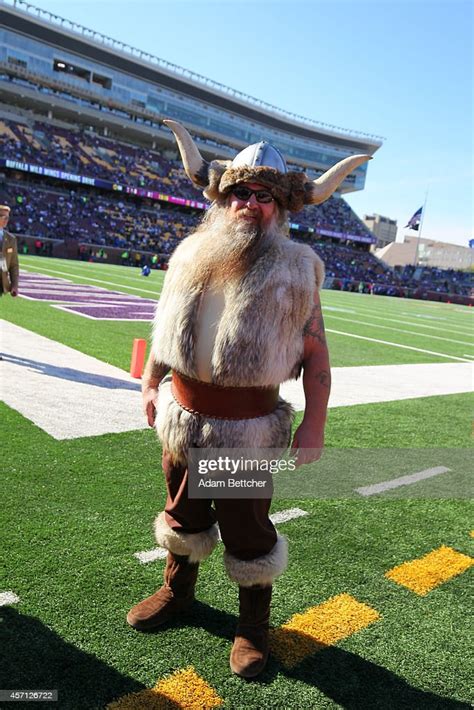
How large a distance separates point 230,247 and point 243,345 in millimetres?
388

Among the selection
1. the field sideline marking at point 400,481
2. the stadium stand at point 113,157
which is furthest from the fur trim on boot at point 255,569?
the stadium stand at point 113,157

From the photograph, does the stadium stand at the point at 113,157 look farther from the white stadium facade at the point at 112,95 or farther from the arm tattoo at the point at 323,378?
the arm tattoo at the point at 323,378

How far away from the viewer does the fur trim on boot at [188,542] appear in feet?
7.20

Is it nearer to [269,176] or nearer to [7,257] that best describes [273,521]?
[269,176]

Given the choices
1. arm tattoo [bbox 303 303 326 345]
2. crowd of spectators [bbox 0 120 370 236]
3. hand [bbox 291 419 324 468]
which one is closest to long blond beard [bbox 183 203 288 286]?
arm tattoo [bbox 303 303 326 345]

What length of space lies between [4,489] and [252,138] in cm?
7870

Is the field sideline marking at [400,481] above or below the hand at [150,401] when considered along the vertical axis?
below

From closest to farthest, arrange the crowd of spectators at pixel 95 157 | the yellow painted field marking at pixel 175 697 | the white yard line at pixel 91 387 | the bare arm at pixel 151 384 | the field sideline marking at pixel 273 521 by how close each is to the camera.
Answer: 1. the yellow painted field marking at pixel 175 697
2. the bare arm at pixel 151 384
3. the field sideline marking at pixel 273 521
4. the white yard line at pixel 91 387
5. the crowd of spectators at pixel 95 157

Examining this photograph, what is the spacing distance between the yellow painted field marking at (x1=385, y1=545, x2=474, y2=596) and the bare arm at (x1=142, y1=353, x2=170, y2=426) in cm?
156

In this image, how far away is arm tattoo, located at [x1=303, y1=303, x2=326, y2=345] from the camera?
A: 79.4 inches

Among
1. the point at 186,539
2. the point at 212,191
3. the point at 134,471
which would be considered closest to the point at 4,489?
the point at 134,471

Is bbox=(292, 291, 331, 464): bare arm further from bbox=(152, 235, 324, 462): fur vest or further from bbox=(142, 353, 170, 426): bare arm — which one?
bbox=(142, 353, 170, 426): bare arm

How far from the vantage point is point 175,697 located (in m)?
1.82

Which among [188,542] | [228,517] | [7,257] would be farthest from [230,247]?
[7,257]
